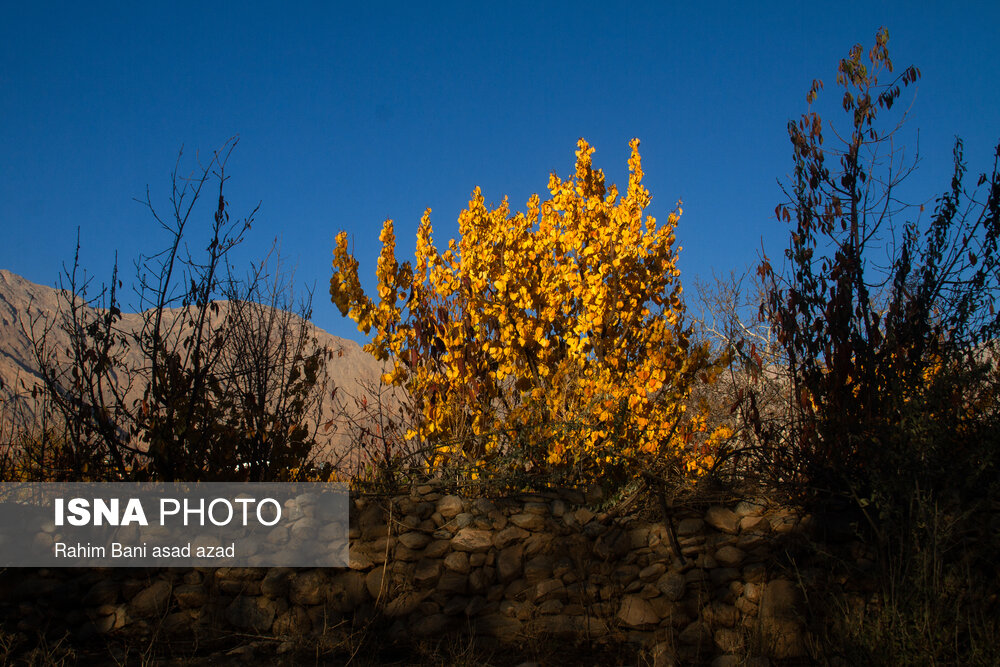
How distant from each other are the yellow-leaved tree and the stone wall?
99cm

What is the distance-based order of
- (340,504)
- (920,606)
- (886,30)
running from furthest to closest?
(886,30) → (340,504) → (920,606)

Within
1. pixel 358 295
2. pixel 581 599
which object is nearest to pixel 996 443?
pixel 581 599

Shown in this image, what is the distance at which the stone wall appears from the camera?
3.60 m

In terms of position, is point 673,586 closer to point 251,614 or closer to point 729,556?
point 729,556

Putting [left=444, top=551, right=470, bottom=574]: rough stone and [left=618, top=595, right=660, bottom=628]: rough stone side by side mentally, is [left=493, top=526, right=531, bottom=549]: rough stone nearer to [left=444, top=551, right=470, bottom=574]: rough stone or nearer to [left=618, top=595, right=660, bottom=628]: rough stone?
[left=444, top=551, right=470, bottom=574]: rough stone

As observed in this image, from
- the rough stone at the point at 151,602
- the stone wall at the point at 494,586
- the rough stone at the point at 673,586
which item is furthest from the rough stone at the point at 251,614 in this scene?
the rough stone at the point at 673,586

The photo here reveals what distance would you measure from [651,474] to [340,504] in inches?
79.3

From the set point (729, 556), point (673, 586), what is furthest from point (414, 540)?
point (729, 556)

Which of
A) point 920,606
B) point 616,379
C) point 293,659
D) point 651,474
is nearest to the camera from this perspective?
point 920,606

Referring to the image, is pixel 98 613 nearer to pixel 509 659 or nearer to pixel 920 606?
pixel 509 659

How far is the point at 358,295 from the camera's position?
5574mm

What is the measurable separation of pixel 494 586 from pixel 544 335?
2258 mm

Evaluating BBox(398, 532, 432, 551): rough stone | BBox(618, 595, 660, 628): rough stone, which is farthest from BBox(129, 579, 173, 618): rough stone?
BBox(618, 595, 660, 628): rough stone

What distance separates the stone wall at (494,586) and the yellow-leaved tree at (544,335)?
3.26ft
